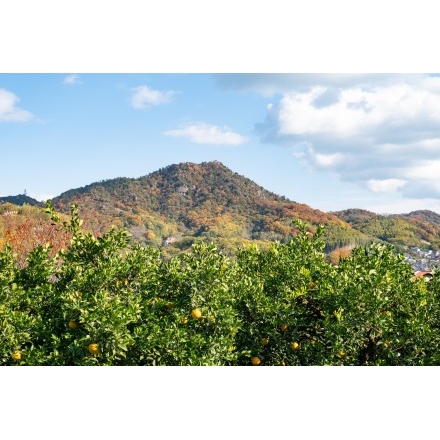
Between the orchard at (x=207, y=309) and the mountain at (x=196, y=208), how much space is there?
110 ft

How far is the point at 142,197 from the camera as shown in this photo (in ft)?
178

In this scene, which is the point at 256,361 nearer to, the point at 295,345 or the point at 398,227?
the point at 295,345

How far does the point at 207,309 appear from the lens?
272 cm

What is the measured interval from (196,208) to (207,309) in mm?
50449

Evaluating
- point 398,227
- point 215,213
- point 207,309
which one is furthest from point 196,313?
point 215,213

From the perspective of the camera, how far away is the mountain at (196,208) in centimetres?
4359

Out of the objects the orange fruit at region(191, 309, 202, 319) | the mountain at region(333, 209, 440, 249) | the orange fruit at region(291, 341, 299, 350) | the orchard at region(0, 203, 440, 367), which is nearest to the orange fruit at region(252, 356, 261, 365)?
the orchard at region(0, 203, 440, 367)
